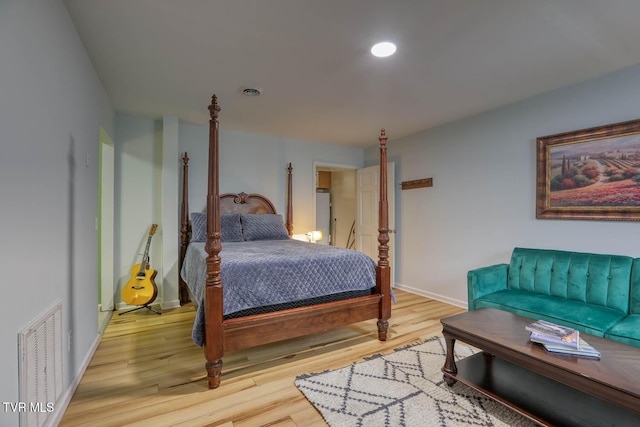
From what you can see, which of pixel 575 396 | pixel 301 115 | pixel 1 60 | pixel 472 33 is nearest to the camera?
pixel 1 60

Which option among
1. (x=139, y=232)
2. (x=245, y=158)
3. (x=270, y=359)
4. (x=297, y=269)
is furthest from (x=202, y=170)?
(x=270, y=359)

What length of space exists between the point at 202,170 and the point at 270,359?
2771 millimetres

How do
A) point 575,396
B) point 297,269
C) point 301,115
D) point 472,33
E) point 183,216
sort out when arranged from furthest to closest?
point 183,216
point 301,115
point 297,269
point 472,33
point 575,396

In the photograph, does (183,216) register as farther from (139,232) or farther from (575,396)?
(575,396)

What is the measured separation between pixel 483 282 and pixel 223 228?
3.00 metres

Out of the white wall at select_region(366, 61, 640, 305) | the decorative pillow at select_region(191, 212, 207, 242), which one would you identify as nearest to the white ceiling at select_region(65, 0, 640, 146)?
the white wall at select_region(366, 61, 640, 305)

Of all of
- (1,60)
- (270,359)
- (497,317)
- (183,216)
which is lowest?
(270,359)

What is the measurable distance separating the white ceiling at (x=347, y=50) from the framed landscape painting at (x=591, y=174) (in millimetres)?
557

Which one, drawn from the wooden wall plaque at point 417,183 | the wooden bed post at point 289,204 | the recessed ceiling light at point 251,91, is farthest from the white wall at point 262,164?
the wooden wall plaque at point 417,183

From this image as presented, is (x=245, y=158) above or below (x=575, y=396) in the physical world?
above

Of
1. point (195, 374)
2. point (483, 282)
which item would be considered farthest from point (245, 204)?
point (483, 282)

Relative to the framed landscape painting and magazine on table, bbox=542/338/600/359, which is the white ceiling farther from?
magazine on table, bbox=542/338/600/359

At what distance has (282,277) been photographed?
7.71 ft

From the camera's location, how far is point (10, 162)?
1244mm
